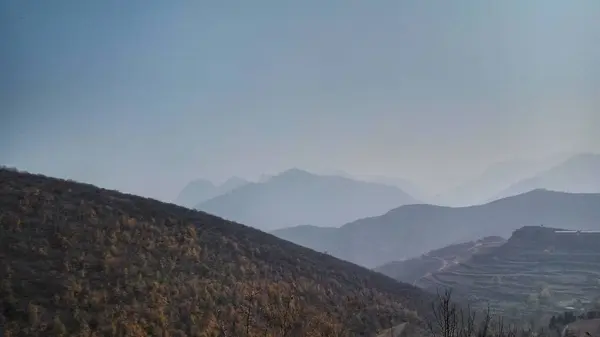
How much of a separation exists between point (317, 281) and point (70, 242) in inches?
548

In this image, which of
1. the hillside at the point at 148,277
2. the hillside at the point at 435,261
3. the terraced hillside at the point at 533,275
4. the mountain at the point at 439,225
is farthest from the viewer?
the mountain at the point at 439,225

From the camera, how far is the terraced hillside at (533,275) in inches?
1663

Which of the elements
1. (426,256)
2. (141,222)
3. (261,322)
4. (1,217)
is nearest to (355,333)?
(261,322)

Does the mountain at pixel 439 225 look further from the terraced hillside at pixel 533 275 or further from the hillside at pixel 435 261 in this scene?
the terraced hillside at pixel 533 275

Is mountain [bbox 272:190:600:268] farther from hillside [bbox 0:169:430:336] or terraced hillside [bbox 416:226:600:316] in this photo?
hillside [bbox 0:169:430:336]

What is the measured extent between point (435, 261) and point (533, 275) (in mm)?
24878

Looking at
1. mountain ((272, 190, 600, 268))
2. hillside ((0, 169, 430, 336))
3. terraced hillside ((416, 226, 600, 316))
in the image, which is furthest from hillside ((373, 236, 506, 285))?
mountain ((272, 190, 600, 268))

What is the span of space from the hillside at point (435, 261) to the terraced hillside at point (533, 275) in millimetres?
6525

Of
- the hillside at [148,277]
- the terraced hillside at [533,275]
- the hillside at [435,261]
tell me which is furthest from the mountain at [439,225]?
the hillside at [148,277]

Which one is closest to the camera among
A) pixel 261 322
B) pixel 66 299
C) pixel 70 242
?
pixel 66 299

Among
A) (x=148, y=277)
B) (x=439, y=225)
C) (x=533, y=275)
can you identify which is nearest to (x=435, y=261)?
(x=533, y=275)

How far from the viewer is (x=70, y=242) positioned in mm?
17797

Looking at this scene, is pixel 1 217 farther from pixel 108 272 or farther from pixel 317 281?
pixel 317 281

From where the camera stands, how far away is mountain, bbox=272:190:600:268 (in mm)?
134375
